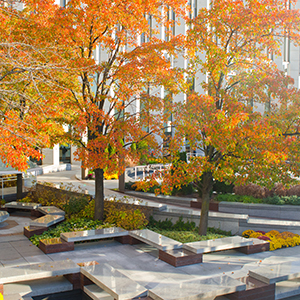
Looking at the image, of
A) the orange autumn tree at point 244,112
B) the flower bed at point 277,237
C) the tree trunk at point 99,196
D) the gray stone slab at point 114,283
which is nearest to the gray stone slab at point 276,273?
the orange autumn tree at point 244,112

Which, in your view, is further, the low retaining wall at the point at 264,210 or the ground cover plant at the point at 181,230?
the low retaining wall at the point at 264,210

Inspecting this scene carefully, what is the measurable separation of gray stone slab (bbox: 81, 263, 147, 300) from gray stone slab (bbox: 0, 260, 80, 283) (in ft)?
1.16

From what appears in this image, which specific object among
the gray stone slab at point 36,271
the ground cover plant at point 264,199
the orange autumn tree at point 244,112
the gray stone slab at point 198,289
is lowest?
the gray stone slab at point 198,289

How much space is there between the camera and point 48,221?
1113 centimetres

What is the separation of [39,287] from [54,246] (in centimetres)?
219

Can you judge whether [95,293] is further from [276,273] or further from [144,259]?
[276,273]

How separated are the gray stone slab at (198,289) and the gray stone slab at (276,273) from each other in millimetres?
628

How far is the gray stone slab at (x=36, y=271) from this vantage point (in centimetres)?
655

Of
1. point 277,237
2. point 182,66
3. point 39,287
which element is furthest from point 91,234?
point 182,66

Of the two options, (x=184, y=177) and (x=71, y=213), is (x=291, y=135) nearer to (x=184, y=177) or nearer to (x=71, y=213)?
(x=184, y=177)

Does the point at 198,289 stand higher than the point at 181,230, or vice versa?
the point at 198,289

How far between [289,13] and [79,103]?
22.4ft

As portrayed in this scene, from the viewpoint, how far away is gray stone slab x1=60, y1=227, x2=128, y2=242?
30.6 feet

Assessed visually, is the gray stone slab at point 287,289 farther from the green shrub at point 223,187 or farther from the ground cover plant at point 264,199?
the green shrub at point 223,187
